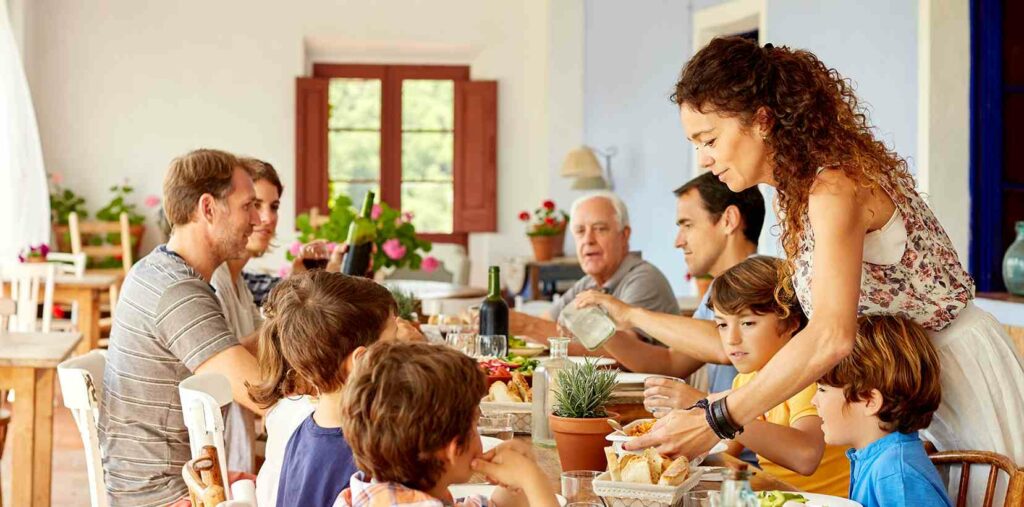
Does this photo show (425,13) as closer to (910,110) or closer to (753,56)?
(910,110)

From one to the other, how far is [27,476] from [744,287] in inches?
94.4

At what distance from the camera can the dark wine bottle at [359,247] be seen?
152 inches

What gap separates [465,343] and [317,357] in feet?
4.18

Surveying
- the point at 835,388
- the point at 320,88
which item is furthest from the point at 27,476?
the point at 320,88

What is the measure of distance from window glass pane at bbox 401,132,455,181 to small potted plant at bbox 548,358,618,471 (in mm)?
7792

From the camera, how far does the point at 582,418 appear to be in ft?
5.88

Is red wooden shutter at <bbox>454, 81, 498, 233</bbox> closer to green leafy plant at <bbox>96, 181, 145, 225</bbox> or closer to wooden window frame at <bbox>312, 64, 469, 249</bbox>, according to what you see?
wooden window frame at <bbox>312, 64, 469, 249</bbox>

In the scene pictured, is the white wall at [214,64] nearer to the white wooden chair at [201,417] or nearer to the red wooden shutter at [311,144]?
the red wooden shutter at [311,144]

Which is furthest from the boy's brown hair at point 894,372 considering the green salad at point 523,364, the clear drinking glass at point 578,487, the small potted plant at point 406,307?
the small potted plant at point 406,307

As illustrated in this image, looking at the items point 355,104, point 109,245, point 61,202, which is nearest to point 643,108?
point 355,104

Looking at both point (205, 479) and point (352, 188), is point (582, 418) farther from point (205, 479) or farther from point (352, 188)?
point (352, 188)

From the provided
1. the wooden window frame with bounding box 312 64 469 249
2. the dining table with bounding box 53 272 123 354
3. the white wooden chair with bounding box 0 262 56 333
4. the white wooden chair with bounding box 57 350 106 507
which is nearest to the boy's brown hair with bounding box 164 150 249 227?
the white wooden chair with bounding box 57 350 106 507

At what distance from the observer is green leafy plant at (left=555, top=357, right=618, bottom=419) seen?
5.92 feet

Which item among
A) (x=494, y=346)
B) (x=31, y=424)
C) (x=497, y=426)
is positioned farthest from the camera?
(x=31, y=424)
